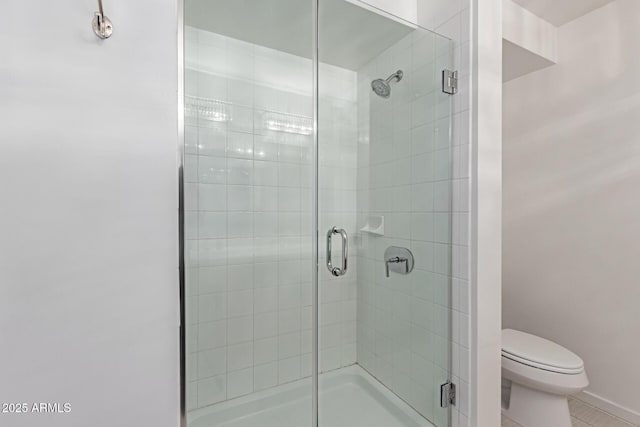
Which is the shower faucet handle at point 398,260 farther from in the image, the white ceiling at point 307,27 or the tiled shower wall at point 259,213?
the white ceiling at point 307,27

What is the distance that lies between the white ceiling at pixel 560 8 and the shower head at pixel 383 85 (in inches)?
41.8

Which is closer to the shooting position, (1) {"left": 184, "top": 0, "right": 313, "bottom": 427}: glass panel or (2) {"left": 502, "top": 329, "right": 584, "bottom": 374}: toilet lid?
(1) {"left": 184, "top": 0, "right": 313, "bottom": 427}: glass panel

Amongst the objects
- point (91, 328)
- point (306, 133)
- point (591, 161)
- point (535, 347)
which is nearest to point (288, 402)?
point (91, 328)

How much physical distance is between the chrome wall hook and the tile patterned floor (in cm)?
246

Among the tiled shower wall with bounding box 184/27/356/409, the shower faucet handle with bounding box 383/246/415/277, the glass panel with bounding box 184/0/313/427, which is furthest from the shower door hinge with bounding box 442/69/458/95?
the shower faucet handle with bounding box 383/246/415/277

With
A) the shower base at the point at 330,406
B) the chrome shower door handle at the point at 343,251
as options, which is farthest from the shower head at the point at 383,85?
the shower base at the point at 330,406

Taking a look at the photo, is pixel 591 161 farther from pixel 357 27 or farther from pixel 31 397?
pixel 31 397

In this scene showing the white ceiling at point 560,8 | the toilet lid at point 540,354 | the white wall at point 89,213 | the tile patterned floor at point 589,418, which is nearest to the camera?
the white wall at point 89,213

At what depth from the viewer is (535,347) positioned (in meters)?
1.63

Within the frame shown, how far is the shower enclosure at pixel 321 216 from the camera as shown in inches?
47.3

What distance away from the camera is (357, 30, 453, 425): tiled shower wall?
1383 mm

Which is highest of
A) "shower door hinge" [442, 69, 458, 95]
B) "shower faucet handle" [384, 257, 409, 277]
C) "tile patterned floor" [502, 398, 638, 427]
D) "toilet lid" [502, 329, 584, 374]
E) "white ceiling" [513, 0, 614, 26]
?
"white ceiling" [513, 0, 614, 26]

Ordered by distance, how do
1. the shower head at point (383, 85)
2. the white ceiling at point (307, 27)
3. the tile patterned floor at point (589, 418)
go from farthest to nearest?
the tile patterned floor at point (589, 418) < the shower head at point (383, 85) < the white ceiling at point (307, 27)

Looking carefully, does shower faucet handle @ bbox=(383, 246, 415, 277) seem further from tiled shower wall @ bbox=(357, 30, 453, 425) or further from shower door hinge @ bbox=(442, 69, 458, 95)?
shower door hinge @ bbox=(442, 69, 458, 95)
